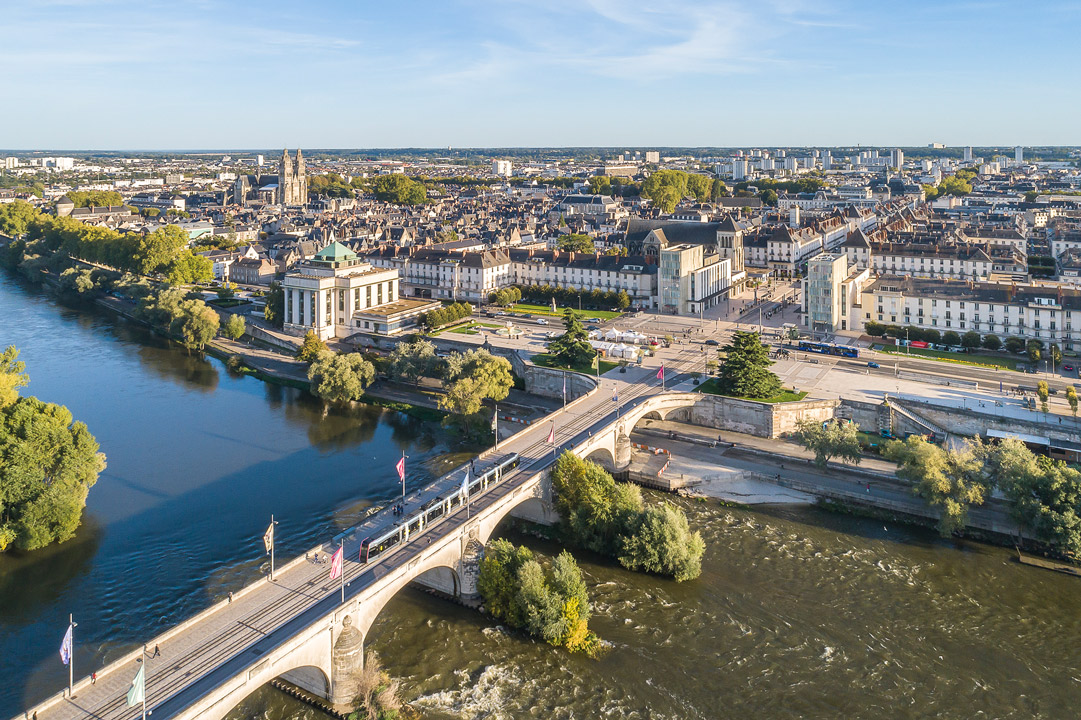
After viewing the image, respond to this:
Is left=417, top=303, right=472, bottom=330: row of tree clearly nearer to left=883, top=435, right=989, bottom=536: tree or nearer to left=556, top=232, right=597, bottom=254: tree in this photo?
left=556, top=232, right=597, bottom=254: tree

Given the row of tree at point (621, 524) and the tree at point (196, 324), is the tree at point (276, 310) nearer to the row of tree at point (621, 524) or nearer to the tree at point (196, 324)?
the tree at point (196, 324)

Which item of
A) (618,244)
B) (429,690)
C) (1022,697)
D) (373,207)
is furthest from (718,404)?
(373,207)

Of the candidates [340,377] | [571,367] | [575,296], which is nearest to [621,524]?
[571,367]

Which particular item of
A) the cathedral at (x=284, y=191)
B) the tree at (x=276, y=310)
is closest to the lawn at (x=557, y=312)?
the tree at (x=276, y=310)

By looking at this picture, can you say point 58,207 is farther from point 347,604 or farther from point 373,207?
point 347,604

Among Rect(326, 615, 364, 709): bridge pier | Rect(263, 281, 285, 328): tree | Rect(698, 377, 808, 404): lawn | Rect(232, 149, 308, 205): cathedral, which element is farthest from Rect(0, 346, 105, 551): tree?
Rect(232, 149, 308, 205): cathedral

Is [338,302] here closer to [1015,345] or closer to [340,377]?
[340,377]
